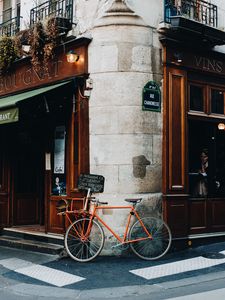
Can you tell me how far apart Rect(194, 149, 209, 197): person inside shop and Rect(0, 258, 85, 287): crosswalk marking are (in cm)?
394

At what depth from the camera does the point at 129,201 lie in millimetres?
8586

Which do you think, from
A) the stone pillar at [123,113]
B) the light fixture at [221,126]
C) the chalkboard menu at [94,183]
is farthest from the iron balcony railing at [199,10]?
the chalkboard menu at [94,183]

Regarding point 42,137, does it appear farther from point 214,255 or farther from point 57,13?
point 214,255

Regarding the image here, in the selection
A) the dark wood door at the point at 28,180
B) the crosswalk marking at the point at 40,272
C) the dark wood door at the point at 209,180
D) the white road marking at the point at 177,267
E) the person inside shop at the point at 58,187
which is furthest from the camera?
the dark wood door at the point at 28,180

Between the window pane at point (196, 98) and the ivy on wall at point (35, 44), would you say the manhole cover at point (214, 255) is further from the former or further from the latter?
the ivy on wall at point (35, 44)

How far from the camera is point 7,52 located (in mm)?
11602

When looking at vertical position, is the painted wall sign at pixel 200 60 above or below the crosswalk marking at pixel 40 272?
above

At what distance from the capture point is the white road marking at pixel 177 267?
7.55 meters

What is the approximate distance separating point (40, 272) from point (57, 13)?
593 centimetres

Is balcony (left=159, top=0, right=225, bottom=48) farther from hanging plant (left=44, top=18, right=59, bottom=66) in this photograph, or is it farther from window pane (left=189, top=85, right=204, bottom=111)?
hanging plant (left=44, top=18, right=59, bottom=66)

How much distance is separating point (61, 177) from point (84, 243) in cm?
214

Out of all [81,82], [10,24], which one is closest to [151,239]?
[81,82]

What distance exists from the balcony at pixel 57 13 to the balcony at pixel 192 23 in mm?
2094

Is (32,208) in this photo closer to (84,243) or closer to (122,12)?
(84,243)
